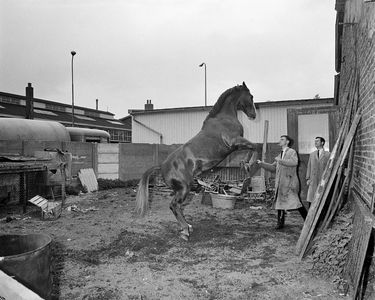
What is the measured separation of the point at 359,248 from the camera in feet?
9.71

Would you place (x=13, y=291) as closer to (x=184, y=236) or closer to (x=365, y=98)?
(x=184, y=236)

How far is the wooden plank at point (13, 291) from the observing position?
154 cm

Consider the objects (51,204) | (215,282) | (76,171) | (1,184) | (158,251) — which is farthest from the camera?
(76,171)

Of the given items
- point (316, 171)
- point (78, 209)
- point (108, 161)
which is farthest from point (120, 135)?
point (316, 171)

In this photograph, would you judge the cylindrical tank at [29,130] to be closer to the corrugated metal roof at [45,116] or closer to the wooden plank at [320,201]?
the corrugated metal roof at [45,116]

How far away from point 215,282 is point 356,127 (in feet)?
9.59

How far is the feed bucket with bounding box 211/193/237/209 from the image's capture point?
7.98 m

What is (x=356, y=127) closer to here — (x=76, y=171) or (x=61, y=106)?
(x=76, y=171)

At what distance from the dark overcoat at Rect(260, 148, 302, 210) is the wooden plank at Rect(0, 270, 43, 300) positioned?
4.65 metres

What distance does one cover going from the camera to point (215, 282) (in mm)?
3473

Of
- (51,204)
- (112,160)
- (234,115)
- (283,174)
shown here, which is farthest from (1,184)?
(283,174)

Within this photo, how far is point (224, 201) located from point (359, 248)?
5.17 m

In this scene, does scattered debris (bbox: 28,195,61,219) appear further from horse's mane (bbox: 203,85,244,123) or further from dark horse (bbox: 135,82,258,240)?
horse's mane (bbox: 203,85,244,123)

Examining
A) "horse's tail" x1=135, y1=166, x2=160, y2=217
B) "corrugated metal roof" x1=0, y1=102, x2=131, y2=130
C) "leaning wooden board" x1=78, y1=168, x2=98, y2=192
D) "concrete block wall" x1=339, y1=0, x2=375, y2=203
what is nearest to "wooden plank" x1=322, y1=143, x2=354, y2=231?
"concrete block wall" x1=339, y1=0, x2=375, y2=203
